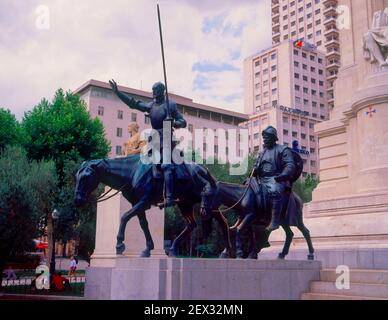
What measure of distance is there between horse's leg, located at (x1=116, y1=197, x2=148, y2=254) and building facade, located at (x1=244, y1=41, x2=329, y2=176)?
89.8m

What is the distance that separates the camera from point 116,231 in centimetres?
1852

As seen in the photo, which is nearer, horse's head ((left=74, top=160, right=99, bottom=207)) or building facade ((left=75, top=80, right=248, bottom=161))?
horse's head ((left=74, top=160, right=99, bottom=207))

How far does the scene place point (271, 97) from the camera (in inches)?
4493

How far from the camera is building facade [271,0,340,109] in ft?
365

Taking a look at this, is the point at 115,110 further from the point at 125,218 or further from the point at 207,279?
the point at 207,279

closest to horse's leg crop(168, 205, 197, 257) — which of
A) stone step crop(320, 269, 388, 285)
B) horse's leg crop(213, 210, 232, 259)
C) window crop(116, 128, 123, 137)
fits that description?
horse's leg crop(213, 210, 232, 259)

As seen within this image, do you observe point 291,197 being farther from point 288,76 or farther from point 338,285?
point 288,76

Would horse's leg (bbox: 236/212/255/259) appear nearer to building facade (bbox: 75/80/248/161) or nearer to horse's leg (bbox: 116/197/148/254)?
horse's leg (bbox: 116/197/148/254)

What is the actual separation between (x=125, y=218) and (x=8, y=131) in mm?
27056

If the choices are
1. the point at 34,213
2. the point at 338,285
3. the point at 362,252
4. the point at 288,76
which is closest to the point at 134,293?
the point at 338,285

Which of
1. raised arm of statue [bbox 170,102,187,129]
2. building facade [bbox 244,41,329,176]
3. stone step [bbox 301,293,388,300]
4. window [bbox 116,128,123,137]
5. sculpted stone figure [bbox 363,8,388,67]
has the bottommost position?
stone step [bbox 301,293,388,300]

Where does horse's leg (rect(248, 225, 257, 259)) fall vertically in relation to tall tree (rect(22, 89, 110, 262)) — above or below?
below

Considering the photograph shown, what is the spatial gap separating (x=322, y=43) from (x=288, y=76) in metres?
16.1

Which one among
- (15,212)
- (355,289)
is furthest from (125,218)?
(15,212)
